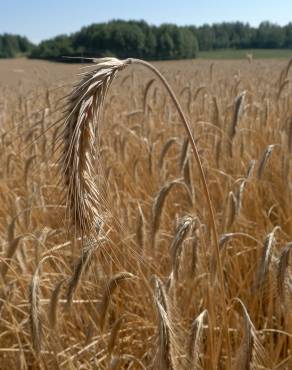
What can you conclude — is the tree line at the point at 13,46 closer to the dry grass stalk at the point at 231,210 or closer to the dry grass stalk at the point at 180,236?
the dry grass stalk at the point at 231,210

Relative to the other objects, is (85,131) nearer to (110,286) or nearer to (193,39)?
(110,286)

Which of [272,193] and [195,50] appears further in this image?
[195,50]

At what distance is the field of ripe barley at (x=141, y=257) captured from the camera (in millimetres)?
620

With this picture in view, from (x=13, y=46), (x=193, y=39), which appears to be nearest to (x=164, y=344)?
(x=193, y=39)

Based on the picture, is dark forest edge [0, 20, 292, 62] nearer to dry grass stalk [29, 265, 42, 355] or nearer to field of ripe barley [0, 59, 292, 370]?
Answer: field of ripe barley [0, 59, 292, 370]

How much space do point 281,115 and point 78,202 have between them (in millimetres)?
1883

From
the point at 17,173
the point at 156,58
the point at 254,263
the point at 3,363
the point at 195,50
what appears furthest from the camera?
the point at 195,50

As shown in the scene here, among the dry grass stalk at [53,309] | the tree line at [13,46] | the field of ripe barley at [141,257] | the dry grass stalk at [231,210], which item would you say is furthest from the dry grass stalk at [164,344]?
the tree line at [13,46]

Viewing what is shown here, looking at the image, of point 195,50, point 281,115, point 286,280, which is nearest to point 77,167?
point 286,280

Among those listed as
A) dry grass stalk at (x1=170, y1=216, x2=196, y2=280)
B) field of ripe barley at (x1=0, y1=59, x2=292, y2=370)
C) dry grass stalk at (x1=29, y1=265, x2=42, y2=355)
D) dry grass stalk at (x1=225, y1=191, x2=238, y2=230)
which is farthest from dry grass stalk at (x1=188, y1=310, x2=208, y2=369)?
dry grass stalk at (x1=225, y1=191, x2=238, y2=230)

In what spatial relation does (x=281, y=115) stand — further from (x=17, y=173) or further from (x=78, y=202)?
(x=78, y=202)

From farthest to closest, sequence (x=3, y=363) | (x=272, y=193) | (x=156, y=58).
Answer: (x=156, y=58) → (x=272, y=193) → (x=3, y=363)

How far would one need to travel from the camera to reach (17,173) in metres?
2.20

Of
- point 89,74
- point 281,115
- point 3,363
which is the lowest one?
point 3,363
